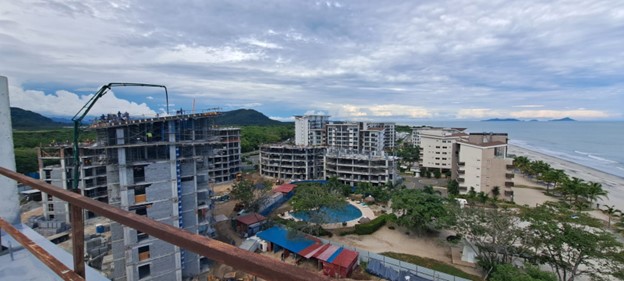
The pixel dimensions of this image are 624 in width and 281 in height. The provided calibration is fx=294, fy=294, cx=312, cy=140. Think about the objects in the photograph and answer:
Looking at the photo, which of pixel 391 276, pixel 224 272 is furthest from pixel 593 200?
pixel 224 272

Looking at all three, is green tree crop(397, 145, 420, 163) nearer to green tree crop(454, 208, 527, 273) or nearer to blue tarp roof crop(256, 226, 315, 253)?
green tree crop(454, 208, 527, 273)

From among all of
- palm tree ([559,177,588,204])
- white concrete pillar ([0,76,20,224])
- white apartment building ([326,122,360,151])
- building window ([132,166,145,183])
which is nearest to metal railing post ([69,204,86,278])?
white concrete pillar ([0,76,20,224])

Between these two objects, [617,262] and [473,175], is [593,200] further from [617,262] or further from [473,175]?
[617,262]

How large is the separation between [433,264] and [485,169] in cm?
1822

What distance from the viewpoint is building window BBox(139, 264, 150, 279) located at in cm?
1561

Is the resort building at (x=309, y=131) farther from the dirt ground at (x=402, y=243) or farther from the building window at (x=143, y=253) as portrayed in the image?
the building window at (x=143, y=253)

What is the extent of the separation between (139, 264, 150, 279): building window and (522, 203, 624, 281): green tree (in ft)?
68.4

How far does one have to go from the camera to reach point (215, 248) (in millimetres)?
1318

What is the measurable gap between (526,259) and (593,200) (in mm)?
21809

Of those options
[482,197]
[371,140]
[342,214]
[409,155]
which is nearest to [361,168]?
[342,214]

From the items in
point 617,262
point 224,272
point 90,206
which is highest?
point 90,206

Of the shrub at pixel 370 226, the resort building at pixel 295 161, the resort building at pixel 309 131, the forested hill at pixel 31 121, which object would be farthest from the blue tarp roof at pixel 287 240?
the forested hill at pixel 31 121

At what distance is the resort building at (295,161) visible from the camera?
41125 mm

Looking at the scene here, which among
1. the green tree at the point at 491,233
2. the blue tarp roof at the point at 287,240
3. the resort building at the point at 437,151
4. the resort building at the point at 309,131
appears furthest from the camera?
the resort building at the point at 309,131
